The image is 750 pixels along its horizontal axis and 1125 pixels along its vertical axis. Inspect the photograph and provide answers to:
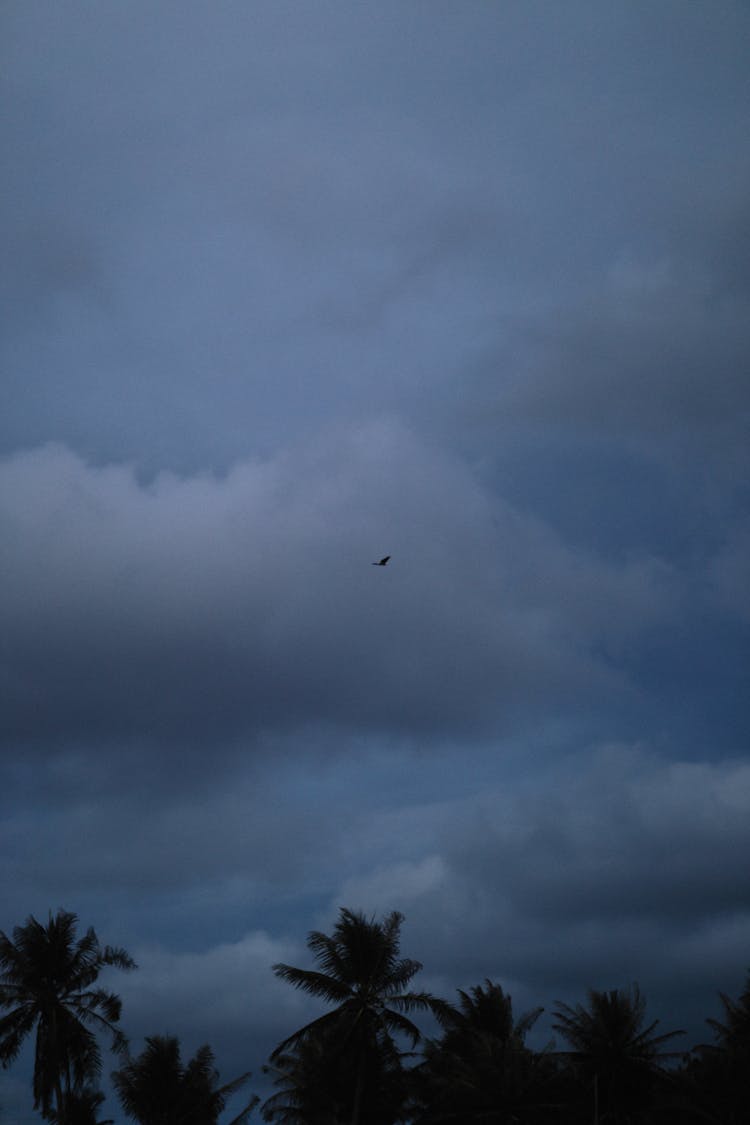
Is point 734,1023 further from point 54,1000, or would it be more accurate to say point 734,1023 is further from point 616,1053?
point 54,1000

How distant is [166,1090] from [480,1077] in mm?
16281

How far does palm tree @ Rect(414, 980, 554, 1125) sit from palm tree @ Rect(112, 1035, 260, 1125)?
10.0 m

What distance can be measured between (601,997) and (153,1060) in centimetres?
2141

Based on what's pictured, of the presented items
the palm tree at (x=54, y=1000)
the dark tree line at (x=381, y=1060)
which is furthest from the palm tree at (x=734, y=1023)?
the palm tree at (x=54, y=1000)

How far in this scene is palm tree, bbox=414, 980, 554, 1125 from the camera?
155 ft

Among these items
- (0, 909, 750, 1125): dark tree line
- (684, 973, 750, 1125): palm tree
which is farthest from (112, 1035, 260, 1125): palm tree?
(684, 973, 750, 1125): palm tree

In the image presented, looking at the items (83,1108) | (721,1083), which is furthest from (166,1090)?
(721,1083)

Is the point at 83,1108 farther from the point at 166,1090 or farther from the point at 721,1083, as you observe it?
the point at 721,1083

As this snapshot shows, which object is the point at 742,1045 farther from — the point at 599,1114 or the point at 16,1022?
the point at 16,1022

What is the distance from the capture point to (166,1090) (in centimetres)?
5456

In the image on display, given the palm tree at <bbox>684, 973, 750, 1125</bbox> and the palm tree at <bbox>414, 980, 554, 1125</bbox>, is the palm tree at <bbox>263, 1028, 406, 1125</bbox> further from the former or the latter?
the palm tree at <bbox>684, 973, 750, 1125</bbox>

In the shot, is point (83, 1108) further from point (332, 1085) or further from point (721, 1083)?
point (721, 1083)

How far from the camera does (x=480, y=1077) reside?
47500mm

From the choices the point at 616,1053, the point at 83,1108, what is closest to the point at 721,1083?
the point at 616,1053
